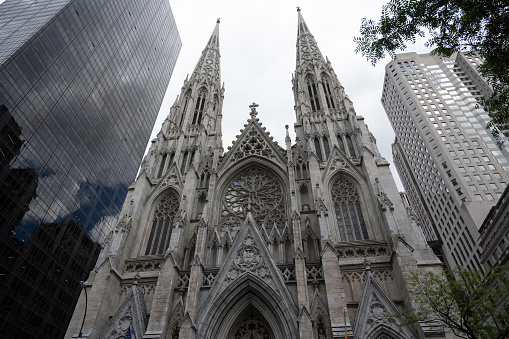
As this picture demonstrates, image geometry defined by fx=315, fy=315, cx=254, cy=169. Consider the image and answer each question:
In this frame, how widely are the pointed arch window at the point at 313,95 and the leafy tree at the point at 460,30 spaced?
20.2 metres

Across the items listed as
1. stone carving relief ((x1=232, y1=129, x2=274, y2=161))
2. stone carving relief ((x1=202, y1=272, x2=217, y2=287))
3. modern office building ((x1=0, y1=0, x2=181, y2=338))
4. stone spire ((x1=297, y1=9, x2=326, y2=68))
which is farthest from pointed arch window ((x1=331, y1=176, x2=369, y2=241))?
modern office building ((x1=0, y1=0, x2=181, y2=338))

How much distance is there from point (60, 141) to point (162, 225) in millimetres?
20460

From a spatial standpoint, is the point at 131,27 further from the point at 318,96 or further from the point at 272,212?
the point at 272,212

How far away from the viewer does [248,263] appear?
61.9 ft

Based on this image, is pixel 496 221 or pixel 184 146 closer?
pixel 184 146

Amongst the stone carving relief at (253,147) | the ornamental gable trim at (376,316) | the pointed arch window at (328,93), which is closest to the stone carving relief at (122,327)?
the ornamental gable trim at (376,316)

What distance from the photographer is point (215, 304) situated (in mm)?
17547

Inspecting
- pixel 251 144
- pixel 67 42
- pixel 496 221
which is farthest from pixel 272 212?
pixel 67 42

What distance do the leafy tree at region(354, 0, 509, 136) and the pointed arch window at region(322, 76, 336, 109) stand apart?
19.8 meters

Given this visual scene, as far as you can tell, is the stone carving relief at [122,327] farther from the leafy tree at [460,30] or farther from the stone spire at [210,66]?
the stone spire at [210,66]

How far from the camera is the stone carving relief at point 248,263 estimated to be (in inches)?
723

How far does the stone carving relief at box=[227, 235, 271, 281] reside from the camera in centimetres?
1838

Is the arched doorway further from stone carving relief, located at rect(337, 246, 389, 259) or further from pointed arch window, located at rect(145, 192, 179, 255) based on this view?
pointed arch window, located at rect(145, 192, 179, 255)

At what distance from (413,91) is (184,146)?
49.8 meters
